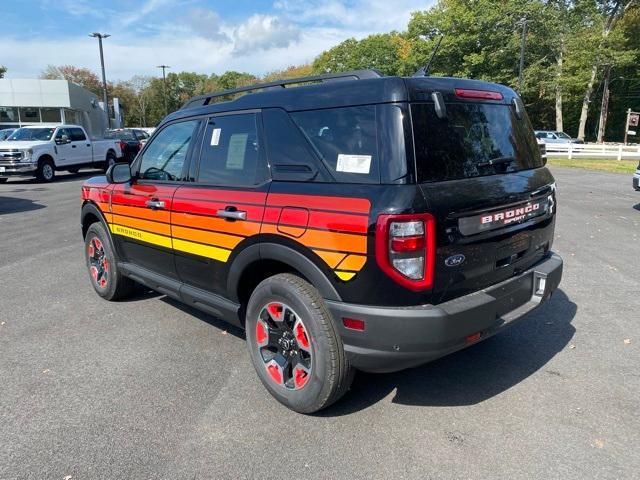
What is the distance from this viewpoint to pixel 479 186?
9.15 feet

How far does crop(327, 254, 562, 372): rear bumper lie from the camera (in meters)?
2.50

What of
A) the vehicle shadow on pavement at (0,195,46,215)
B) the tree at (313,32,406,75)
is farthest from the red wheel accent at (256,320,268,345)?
the tree at (313,32,406,75)

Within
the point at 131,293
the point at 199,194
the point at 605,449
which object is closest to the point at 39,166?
the point at 131,293

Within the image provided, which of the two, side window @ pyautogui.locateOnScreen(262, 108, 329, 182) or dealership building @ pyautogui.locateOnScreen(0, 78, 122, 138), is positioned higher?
dealership building @ pyautogui.locateOnScreen(0, 78, 122, 138)

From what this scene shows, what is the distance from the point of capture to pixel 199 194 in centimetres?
353

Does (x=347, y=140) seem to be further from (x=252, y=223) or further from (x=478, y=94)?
(x=478, y=94)

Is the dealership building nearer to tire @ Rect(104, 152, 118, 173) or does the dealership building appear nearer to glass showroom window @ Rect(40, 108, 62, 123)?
glass showroom window @ Rect(40, 108, 62, 123)

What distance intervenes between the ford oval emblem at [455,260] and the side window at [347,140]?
554 millimetres

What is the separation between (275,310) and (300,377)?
433 millimetres

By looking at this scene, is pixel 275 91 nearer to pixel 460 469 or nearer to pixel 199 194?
pixel 199 194

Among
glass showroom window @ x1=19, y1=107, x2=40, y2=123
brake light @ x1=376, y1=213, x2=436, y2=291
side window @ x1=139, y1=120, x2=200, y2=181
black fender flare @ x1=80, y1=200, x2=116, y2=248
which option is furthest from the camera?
glass showroom window @ x1=19, y1=107, x2=40, y2=123

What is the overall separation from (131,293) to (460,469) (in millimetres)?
3910

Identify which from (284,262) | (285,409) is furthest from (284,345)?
(284,262)

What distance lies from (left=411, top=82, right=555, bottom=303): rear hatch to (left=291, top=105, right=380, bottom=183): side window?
233 mm
